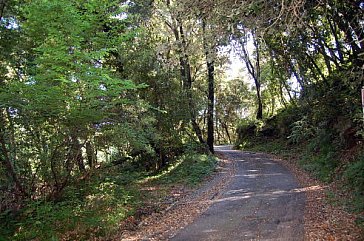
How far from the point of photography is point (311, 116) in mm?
14312

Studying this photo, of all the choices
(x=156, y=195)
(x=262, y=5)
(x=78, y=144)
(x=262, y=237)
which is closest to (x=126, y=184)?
(x=156, y=195)

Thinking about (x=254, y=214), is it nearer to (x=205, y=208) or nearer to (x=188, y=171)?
(x=205, y=208)

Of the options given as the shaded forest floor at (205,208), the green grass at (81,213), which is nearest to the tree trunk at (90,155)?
the green grass at (81,213)

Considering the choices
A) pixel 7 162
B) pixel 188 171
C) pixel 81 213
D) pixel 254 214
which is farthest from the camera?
pixel 188 171

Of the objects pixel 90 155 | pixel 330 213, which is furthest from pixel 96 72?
pixel 330 213

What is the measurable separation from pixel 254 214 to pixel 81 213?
13.6 ft

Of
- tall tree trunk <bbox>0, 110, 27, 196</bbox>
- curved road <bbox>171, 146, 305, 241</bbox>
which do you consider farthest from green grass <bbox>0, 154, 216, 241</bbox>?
curved road <bbox>171, 146, 305, 241</bbox>

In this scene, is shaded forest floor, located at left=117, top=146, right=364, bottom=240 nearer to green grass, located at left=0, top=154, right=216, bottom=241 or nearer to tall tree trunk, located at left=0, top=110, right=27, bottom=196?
green grass, located at left=0, top=154, right=216, bottom=241

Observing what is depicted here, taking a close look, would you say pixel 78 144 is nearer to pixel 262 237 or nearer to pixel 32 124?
pixel 32 124

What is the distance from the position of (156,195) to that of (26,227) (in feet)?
16.9

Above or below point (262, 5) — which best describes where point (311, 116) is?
below

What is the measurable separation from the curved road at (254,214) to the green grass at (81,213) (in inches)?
75.2

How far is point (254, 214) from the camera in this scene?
26.1ft

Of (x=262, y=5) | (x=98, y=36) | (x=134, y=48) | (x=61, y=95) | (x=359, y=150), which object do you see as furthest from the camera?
(x=134, y=48)
